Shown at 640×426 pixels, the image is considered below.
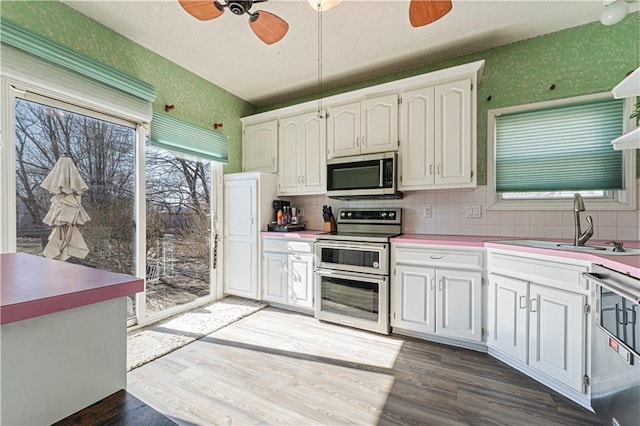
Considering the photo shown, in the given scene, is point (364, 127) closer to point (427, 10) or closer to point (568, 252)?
point (427, 10)

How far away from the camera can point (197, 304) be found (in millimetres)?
3301

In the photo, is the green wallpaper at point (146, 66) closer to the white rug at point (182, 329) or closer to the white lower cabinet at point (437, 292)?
the white rug at point (182, 329)

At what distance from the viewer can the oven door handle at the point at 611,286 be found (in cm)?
119

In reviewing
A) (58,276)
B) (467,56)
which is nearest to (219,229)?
(58,276)

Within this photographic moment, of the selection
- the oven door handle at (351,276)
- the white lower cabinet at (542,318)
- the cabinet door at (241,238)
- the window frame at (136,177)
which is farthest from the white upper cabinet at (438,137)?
the window frame at (136,177)

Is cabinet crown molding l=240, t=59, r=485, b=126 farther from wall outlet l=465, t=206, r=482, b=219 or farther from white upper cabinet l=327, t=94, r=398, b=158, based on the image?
wall outlet l=465, t=206, r=482, b=219

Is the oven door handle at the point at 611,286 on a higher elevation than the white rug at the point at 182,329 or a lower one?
higher

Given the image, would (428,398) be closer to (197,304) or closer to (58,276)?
(58,276)

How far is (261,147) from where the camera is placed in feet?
12.2

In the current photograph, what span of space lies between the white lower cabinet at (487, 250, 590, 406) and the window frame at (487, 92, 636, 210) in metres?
0.75

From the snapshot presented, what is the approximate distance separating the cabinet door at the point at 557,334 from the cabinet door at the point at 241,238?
268 cm

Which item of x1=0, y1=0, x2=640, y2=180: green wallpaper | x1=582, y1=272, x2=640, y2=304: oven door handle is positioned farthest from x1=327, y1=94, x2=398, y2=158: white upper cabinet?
x1=582, y1=272, x2=640, y2=304: oven door handle

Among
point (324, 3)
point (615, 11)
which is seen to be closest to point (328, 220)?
point (324, 3)

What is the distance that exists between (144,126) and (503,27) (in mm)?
3417
